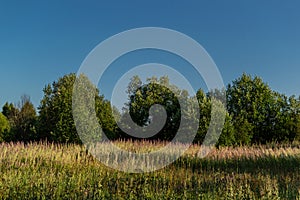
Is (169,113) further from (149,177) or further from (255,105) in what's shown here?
(149,177)

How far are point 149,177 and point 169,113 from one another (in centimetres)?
1031

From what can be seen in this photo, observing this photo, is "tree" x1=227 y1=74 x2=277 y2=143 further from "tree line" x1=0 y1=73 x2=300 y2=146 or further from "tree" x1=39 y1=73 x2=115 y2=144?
"tree" x1=39 y1=73 x2=115 y2=144

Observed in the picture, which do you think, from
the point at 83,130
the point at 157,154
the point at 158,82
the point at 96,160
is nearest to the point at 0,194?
the point at 96,160

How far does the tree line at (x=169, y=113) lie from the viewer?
14195mm

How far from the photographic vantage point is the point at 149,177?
7129mm

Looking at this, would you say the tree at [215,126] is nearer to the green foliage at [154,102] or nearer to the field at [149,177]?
the green foliage at [154,102]

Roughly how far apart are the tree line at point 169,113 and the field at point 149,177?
2960mm

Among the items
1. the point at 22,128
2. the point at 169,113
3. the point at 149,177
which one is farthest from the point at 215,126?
the point at 22,128

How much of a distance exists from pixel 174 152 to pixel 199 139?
337 cm

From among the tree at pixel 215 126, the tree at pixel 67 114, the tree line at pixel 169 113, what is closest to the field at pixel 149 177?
the tree at pixel 67 114

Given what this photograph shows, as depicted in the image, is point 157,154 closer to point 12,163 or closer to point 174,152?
point 174,152

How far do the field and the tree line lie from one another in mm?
2960

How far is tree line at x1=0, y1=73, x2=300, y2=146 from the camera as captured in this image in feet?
46.6

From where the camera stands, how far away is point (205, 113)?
14523mm
